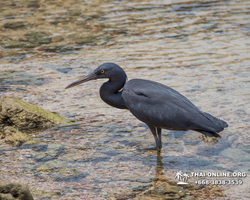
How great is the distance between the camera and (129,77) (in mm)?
9648

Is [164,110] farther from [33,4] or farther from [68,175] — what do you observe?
[33,4]

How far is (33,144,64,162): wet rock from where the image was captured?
6070 mm

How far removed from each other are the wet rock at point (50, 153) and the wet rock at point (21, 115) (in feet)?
2.66

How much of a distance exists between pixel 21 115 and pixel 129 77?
3.33m

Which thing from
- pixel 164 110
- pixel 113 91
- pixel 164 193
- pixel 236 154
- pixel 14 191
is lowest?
pixel 236 154

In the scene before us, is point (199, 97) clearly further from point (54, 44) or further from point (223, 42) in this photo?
point (54, 44)

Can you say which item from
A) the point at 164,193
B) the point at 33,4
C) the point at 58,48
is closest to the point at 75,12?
the point at 33,4

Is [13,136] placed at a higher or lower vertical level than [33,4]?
lower

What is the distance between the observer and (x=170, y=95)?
19.9 ft

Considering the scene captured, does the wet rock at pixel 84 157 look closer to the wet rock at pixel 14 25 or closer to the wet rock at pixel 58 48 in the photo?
the wet rock at pixel 58 48

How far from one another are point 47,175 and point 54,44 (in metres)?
7.36

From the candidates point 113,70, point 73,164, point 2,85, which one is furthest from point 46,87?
point 73,164

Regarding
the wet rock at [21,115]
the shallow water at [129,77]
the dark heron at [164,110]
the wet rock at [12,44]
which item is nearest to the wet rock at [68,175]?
Answer: the shallow water at [129,77]

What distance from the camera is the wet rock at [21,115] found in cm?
695
